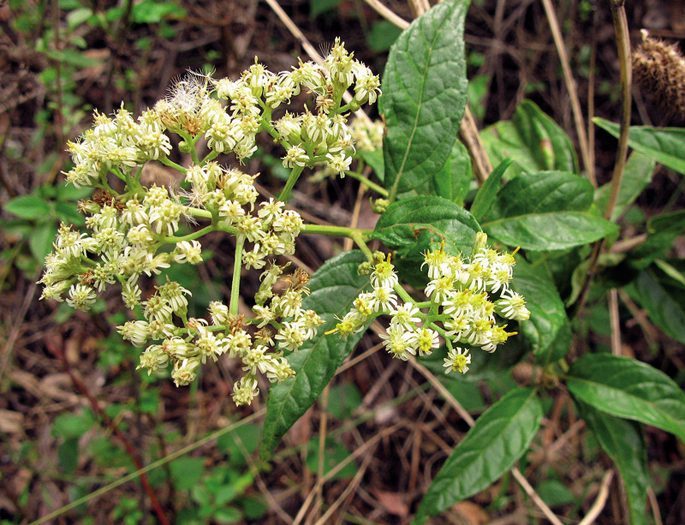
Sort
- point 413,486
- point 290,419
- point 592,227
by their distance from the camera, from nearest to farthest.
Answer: point 290,419 → point 592,227 → point 413,486

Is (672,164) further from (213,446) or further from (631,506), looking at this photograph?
(213,446)

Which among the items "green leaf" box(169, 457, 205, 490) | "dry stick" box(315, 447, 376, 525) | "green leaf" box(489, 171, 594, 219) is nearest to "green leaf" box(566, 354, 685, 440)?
"green leaf" box(489, 171, 594, 219)

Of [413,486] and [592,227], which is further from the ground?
[592,227]

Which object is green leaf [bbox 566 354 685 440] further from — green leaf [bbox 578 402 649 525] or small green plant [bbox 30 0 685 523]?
green leaf [bbox 578 402 649 525]

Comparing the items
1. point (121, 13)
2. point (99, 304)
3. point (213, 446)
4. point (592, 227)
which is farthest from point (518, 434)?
point (121, 13)

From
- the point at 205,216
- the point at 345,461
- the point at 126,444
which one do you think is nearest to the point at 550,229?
the point at 205,216

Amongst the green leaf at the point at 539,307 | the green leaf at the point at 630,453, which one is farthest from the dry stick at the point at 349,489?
the green leaf at the point at 539,307

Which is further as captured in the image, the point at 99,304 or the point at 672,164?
the point at 99,304
